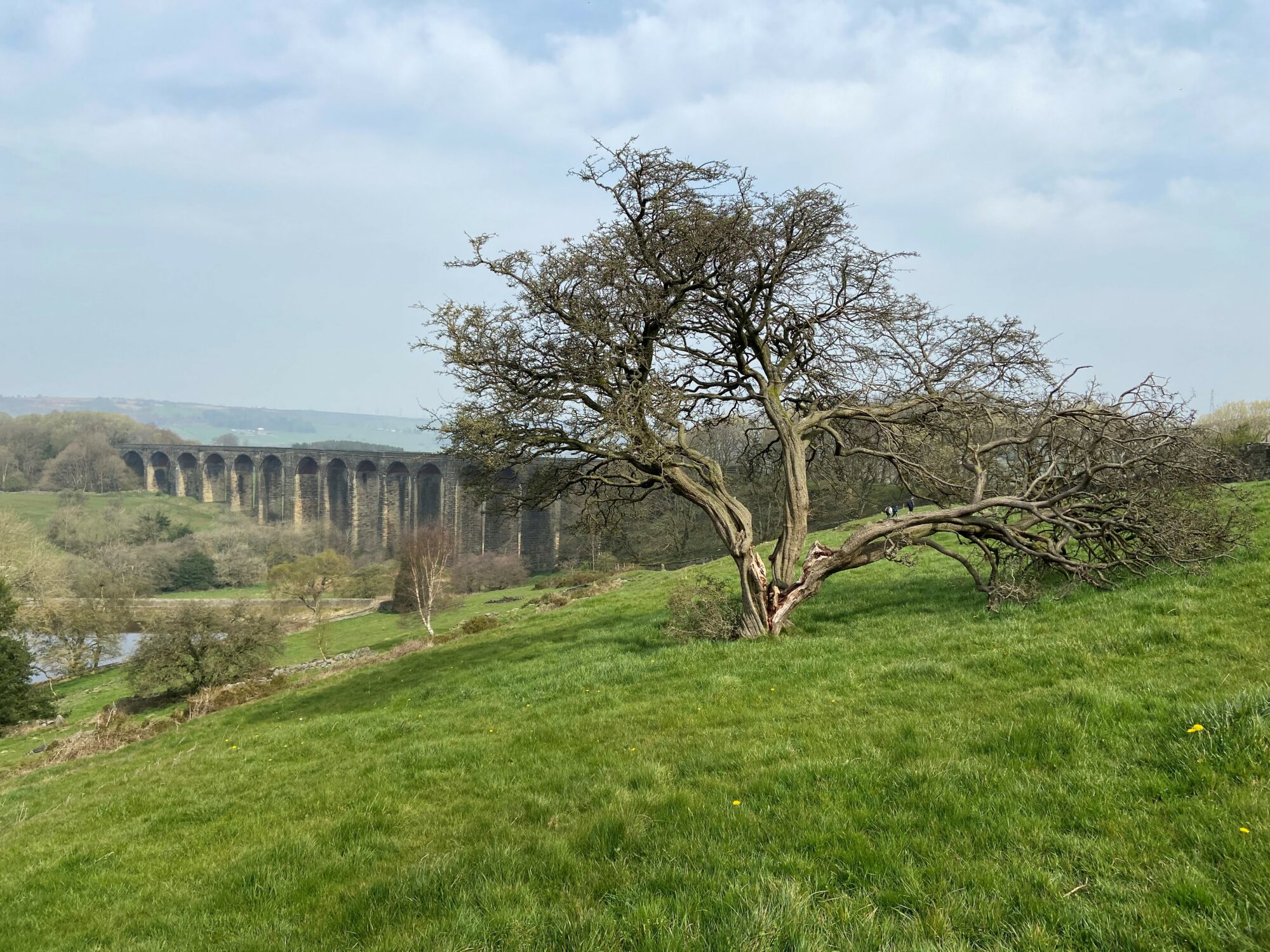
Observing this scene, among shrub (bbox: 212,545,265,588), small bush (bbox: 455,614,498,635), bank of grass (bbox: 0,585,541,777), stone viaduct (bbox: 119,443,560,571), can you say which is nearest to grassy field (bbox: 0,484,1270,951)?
small bush (bbox: 455,614,498,635)

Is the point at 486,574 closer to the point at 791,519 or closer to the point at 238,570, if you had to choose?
the point at 238,570

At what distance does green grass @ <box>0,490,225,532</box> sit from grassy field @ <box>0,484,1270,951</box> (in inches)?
4849

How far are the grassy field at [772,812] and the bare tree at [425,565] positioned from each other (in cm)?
3435

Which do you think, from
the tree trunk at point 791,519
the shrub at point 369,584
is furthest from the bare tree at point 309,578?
the tree trunk at point 791,519

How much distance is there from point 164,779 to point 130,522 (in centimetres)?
11242

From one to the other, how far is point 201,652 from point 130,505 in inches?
4316

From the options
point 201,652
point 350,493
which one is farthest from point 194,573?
point 201,652

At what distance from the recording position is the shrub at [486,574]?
67250 millimetres

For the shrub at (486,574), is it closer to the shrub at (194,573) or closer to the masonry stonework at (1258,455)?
the shrub at (194,573)

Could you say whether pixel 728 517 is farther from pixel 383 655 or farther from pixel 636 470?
pixel 383 655

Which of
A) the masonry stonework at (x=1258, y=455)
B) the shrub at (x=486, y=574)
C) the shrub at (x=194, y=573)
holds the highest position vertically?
the masonry stonework at (x=1258, y=455)

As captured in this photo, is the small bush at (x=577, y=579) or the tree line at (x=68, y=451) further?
the tree line at (x=68, y=451)

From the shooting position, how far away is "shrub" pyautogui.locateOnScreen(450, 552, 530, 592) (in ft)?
221

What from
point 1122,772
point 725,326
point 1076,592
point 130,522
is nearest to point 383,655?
point 725,326
